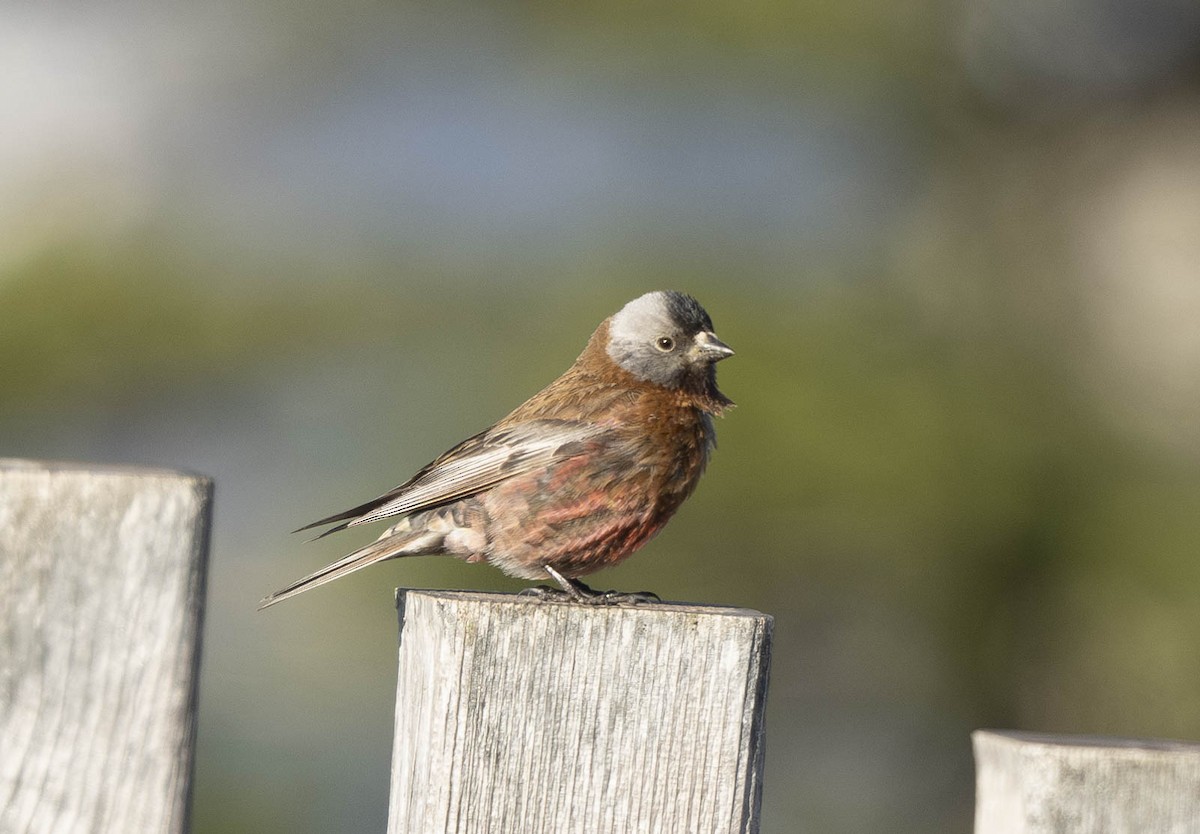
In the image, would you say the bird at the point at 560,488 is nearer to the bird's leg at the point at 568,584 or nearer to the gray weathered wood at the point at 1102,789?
the bird's leg at the point at 568,584

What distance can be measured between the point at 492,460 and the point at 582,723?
89.0 inches

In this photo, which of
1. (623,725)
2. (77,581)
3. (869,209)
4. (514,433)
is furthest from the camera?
(869,209)

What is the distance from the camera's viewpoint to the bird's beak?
16.9 feet

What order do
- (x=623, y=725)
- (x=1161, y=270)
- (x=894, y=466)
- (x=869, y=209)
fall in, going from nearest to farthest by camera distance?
1. (x=623, y=725)
2. (x=894, y=466)
3. (x=869, y=209)
4. (x=1161, y=270)

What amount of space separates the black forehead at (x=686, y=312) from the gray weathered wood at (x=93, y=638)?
314cm

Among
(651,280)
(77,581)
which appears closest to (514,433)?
(77,581)

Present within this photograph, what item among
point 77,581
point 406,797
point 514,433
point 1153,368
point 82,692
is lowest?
point 406,797

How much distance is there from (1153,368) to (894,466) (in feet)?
7.31

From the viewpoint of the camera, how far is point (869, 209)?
9.45m

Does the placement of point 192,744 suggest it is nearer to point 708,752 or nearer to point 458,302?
point 708,752

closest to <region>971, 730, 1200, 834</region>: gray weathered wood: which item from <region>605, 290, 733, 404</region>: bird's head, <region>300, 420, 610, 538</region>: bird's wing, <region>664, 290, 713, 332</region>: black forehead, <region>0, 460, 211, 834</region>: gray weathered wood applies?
<region>0, 460, 211, 834</region>: gray weathered wood

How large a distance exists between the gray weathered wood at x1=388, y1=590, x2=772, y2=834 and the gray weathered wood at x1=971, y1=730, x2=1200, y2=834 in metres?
0.47

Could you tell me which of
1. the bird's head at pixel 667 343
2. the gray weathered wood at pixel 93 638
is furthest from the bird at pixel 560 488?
the gray weathered wood at pixel 93 638

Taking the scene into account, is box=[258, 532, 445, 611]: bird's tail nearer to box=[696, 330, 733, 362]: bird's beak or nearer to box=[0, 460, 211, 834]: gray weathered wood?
box=[696, 330, 733, 362]: bird's beak
